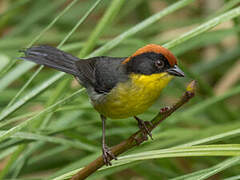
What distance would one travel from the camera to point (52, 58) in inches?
112

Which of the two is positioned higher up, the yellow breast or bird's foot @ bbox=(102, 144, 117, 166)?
the yellow breast

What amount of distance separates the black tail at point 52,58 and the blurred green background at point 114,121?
0.07 m

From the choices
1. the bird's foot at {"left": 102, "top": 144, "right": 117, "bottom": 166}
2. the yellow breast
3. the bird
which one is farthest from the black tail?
the bird's foot at {"left": 102, "top": 144, "right": 117, "bottom": 166}

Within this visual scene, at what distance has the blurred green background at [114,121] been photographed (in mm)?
2338

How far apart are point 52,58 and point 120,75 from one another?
45 centimetres

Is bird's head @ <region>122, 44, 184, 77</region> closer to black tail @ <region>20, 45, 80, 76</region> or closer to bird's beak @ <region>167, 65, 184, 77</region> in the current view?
bird's beak @ <region>167, 65, 184, 77</region>

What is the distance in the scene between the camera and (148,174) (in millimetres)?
3199

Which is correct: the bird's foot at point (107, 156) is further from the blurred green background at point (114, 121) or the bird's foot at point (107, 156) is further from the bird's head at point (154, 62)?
the bird's head at point (154, 62)

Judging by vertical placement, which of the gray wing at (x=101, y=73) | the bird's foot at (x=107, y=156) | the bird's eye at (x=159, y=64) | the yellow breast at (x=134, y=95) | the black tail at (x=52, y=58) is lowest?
the bird's foot at (x=107, y=156)

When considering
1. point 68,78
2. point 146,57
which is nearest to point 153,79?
point 146,57

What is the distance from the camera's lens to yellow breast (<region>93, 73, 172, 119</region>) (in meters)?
2.59

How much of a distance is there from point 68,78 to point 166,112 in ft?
3.63

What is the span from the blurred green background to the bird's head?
70 mm

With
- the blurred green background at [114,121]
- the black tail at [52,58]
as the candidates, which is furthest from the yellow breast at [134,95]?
the black tail at [52,58]
